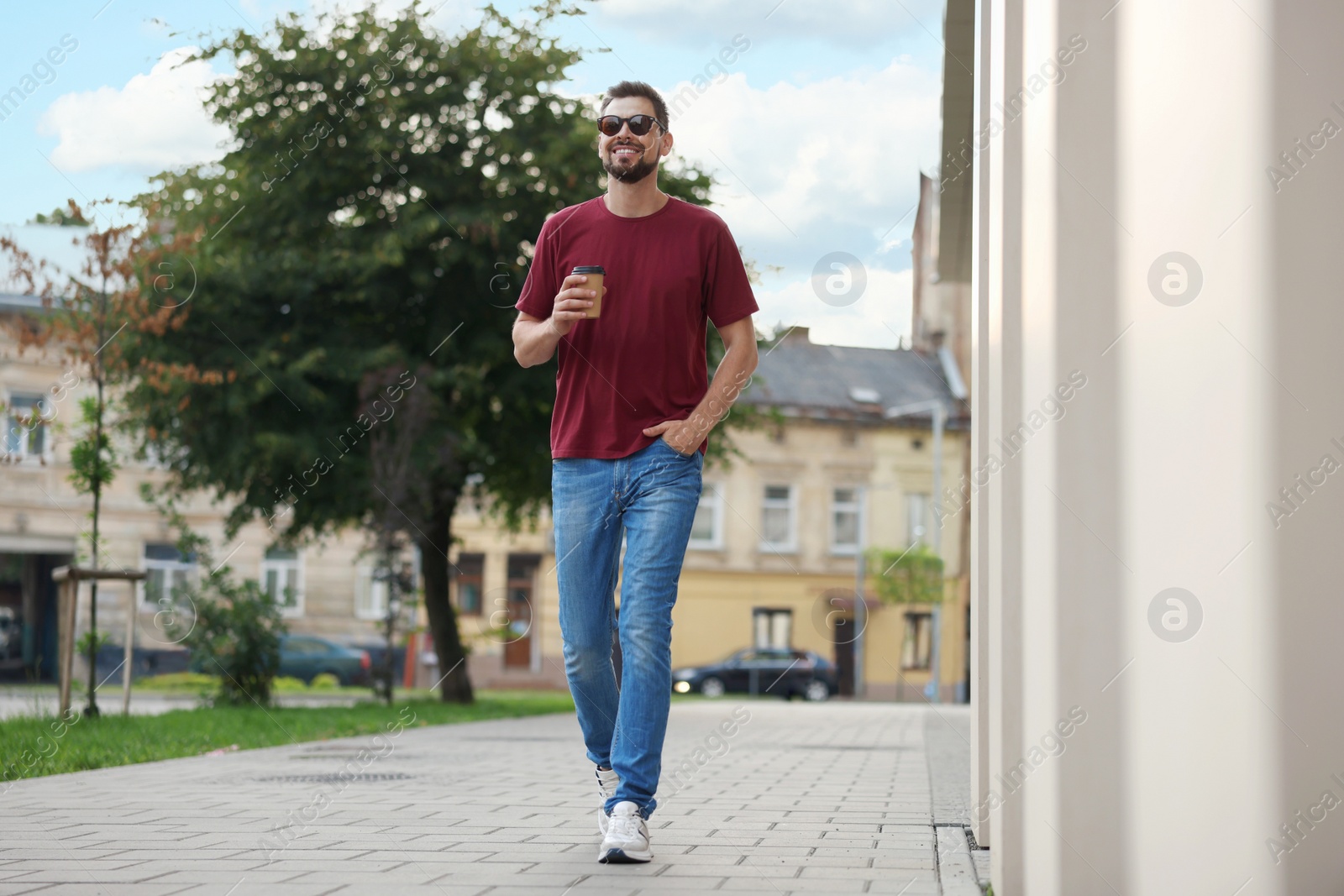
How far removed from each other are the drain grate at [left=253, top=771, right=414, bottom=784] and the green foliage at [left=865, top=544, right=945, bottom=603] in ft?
113

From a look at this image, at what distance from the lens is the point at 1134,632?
270cm

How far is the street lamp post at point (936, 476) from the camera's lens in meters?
40.5

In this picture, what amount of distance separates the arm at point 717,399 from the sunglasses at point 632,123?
63 cm

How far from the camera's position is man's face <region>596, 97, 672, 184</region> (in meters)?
4.25

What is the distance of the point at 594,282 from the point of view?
4094 millimetres

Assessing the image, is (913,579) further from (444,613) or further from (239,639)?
(239,639)

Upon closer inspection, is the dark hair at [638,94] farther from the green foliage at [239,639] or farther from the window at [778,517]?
the window at [778,517]

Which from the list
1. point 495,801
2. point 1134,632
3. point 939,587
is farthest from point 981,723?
point 939,587

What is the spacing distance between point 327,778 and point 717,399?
3.42 meters

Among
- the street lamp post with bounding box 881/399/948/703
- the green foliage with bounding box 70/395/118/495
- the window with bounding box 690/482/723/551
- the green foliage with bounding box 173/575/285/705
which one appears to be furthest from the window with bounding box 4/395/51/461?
the street lamp post with bounding box 881/399/948/703

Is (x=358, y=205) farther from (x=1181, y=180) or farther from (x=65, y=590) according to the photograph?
(x=1181, y=180)

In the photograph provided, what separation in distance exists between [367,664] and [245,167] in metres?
16.7

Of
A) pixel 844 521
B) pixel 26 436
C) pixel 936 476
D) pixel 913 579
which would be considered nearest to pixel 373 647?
pixel 913 579

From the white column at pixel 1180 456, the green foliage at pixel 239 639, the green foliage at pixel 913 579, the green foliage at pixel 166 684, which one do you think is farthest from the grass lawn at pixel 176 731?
the green foliage at pixel 913 579
